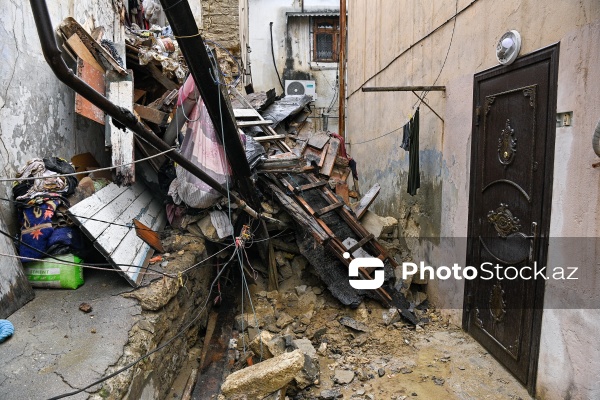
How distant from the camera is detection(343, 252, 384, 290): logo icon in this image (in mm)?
5293

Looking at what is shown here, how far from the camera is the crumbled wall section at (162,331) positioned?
9.30ft

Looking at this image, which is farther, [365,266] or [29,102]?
[365,266]

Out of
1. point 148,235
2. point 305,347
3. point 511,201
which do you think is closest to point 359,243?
point 305,347

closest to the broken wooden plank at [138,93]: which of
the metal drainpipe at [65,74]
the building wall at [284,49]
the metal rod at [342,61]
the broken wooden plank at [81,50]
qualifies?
the broken wooden plank at [81,50]

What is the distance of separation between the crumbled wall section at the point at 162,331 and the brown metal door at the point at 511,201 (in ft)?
11.3

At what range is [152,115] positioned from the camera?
5477 millimetres

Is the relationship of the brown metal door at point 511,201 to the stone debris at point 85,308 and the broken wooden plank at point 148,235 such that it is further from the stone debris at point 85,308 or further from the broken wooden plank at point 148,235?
the stone debris at point 85,308

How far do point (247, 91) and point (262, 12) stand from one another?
7.52m

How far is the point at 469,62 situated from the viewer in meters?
4.30

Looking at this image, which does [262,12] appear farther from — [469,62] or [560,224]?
[560,224]

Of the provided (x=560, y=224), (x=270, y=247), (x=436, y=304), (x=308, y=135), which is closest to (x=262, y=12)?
(x=308, y=135)

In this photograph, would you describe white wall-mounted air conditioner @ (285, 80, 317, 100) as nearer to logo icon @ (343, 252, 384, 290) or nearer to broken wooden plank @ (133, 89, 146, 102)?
broken wooden plank @ (133, 89, 146, 102)

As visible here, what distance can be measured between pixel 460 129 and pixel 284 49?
1278 cm

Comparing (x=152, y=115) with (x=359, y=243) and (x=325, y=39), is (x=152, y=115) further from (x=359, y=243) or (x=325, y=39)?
(x=325, y=39)
